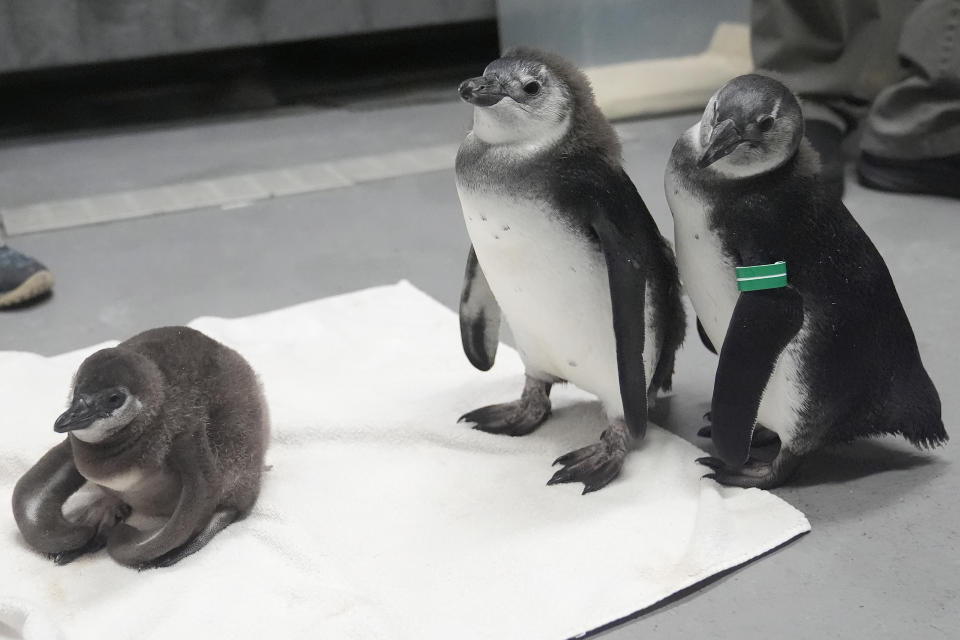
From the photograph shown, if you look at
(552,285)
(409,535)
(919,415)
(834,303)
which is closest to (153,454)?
(409,535)

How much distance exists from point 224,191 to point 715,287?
188cm

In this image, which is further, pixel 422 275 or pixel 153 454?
pixel 422 275

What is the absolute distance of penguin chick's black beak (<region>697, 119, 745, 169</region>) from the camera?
1.11 meters

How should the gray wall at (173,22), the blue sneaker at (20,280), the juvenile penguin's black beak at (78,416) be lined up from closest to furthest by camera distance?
the juvenile penguin's black beak at (78,416), the blue sneaker at (20,280), the gray wall at (173,22)

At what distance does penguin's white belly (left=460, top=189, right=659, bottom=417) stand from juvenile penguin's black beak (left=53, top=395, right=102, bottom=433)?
1.55 ft

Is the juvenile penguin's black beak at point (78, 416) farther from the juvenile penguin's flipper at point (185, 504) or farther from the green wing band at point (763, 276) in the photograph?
the green wing band at point (763, 276)

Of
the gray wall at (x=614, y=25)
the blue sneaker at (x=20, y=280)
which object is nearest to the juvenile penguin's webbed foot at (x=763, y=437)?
the blue sneaker at (x=20, y=280)

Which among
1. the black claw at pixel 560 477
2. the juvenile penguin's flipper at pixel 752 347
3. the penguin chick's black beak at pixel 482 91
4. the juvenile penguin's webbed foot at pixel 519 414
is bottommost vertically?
the juvenile penguin's webbed foot at pixel 519 414

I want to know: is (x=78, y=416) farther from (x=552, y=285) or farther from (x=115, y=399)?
(x=552, y=285)

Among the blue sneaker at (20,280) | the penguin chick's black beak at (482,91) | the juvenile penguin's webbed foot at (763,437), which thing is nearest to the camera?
the penguin chick's black beak at (482,91)

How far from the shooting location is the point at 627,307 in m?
1.18

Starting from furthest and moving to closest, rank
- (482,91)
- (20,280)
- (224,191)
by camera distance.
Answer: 1. (224,191)
2. (20,280)
3. (482,91)

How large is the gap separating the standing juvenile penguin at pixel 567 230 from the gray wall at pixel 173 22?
8.25 feet

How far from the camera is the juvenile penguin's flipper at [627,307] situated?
1.17 metres
